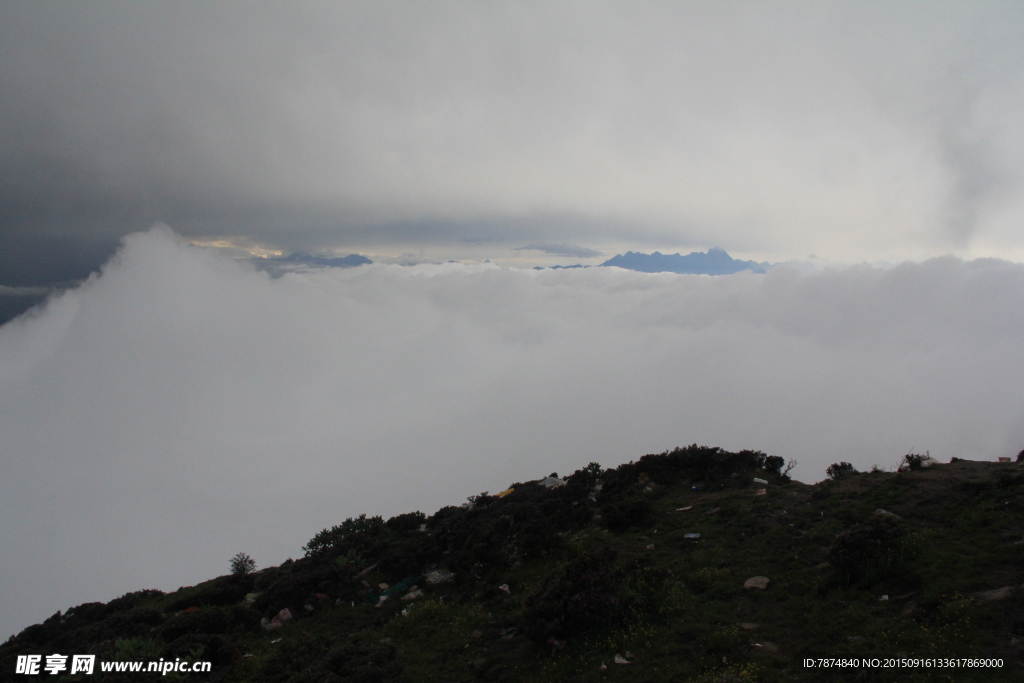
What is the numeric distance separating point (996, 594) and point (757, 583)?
470 cm

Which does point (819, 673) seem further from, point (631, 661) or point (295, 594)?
point (295, 594)

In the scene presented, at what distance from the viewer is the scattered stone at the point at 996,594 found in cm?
905

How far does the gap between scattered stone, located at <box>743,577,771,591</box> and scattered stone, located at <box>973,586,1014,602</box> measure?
420 cm

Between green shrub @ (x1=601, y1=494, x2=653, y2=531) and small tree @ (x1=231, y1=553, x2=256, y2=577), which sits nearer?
green shrub @ (x1=601, y1=494, x2=653, y2=531)

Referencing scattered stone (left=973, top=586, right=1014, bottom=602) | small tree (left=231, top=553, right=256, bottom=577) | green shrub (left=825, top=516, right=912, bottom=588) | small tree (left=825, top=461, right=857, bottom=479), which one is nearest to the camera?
scattered stone (left=973, top=586, right=1014, bottom=602)

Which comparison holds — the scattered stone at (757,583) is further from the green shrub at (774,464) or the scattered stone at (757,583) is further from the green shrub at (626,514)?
the green shrub at (774,464)

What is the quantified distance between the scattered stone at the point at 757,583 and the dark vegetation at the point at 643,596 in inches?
8.7

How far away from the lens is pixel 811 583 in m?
11.9

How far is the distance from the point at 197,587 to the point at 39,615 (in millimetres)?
165222

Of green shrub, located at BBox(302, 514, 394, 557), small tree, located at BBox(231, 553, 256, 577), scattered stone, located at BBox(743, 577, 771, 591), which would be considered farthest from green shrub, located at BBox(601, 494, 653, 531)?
small tree, located at BBox(231, 553, 256, 577)

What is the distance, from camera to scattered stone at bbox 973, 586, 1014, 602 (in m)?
9.05

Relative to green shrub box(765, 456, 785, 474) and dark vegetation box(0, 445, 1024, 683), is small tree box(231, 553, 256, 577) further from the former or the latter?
green shrub box(765, 456, 785, 474)

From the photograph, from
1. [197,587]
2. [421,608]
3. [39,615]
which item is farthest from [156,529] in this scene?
[421,608]

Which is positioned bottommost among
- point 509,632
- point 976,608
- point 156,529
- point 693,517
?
point 156,529
